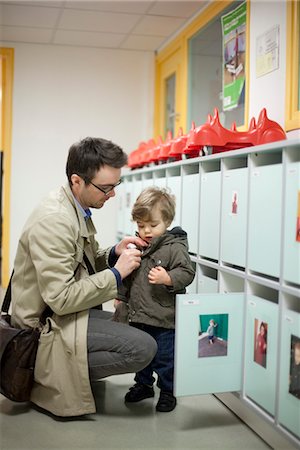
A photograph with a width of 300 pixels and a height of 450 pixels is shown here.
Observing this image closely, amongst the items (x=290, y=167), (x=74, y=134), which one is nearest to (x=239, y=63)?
(x=290, y=167)

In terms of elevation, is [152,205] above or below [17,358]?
above

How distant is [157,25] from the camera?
4547 mm

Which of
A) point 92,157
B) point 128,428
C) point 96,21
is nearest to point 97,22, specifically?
point 96,21

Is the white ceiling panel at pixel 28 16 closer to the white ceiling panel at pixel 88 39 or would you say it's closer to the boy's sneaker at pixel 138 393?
the white ceiling panel at pixel 88 39

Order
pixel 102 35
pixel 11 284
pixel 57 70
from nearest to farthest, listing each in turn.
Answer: pixel 11 284 → pixel 102 35 → pixel 57 70

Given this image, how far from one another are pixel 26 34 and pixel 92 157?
3104 mm

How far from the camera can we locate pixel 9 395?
2295 millimetres

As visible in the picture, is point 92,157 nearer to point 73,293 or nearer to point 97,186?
point 97,186

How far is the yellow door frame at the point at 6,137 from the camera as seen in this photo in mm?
5207

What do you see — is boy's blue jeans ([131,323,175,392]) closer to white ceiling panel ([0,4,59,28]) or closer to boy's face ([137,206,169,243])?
boy's face ([137,206,169,243])

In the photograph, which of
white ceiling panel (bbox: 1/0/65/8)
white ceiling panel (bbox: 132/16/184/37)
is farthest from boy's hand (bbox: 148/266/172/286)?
white ceiling panel (bbox: 132/16/184/37)

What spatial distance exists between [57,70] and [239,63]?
245 cm

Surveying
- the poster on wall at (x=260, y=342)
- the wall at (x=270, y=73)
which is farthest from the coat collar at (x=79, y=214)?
the wall at (x=270, y=73)

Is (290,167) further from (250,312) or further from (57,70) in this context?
(57,70)
